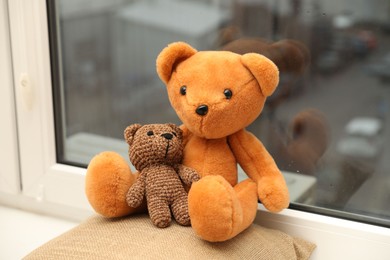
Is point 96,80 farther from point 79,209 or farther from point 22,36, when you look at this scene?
point 79,209

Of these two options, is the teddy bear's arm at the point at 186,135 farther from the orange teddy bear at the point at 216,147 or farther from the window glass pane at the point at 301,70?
the window glass pane at the point at 301,70

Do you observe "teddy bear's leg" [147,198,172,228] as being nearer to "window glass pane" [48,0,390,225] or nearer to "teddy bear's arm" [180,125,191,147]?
"teddy bear's arm" [180,125,191,147]

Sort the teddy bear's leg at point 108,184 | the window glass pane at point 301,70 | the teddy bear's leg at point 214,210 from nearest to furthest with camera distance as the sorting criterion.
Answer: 1. the teddy bear's leg at point 214,210
2. the teddy bear's leg at point 108,184
3. the window glass pane at point 301,70

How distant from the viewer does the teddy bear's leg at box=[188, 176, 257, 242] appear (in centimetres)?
73

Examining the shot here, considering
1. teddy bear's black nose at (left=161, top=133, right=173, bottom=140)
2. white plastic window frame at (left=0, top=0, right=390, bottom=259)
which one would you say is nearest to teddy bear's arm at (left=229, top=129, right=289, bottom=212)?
teddy bear's black nose at (left=161, top=133, right=173, bottom=140)

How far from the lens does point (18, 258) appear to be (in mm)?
1135

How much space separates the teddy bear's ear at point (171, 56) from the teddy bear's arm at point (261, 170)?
155mm

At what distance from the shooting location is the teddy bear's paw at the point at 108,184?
2.73 ft

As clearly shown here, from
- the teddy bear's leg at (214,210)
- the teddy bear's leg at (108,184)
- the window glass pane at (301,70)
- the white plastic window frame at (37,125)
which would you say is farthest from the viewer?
the white plastic window frame at (37,125)

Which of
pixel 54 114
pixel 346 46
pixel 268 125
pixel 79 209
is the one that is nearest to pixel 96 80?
pixel 54 114

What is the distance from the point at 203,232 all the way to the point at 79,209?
524 mm

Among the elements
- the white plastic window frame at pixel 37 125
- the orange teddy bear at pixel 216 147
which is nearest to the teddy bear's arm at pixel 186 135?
the orange teddy bear at pixel 216 147

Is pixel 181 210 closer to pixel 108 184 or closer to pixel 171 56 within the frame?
pixel 108 184

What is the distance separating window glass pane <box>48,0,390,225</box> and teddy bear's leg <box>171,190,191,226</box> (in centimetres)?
28
